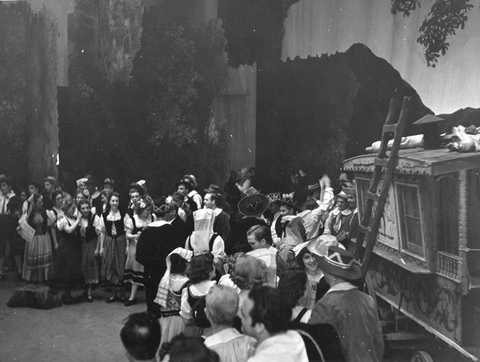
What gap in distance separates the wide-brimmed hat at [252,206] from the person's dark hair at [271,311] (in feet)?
11.0

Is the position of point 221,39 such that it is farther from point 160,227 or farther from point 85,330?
point 85,330

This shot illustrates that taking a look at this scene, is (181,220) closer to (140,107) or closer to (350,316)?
(140,107)

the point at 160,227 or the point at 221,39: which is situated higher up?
the point at 221,39

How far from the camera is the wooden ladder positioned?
470cm

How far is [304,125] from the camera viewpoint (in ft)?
18.7

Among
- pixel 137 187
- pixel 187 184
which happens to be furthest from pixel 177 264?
pixel 137 187

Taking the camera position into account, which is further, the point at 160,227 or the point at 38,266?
the point at 38,266

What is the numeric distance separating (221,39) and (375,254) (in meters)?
2.67

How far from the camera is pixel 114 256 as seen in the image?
711 cm

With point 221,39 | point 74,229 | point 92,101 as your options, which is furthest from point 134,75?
point 74,229

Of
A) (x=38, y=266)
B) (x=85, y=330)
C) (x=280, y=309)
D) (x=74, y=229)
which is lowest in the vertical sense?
(x=85, y=330)

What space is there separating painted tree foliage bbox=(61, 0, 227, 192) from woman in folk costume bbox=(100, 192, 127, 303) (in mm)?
666

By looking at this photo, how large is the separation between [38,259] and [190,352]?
17.3 ft

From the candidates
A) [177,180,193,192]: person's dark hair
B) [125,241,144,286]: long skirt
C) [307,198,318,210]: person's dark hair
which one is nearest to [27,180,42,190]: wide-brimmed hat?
[125,241,144,286]: long skirt
